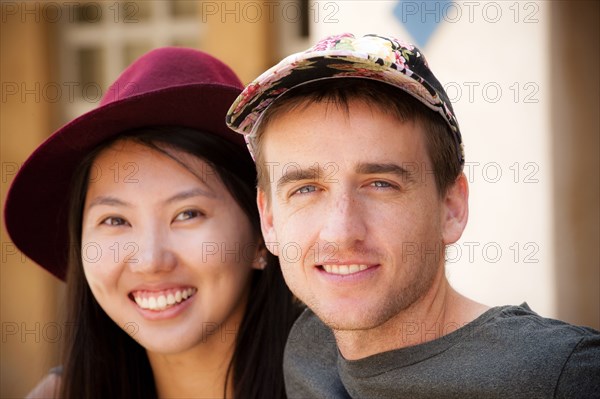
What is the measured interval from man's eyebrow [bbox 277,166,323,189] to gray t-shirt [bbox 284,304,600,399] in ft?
1.60

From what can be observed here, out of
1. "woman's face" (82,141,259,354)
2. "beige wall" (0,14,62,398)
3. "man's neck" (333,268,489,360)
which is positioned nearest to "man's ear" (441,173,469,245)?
"man's neck" (333,268,489,360)

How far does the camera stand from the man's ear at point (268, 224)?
235 centimetres

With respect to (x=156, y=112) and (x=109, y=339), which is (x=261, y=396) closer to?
(x=109, y=339)

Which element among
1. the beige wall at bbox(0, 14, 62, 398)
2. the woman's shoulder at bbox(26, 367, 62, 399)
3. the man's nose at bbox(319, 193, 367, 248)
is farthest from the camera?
the beige wall at bbox(0, 14, 62, 398)

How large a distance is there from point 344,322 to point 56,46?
586cm

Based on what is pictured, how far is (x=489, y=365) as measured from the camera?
1.95m

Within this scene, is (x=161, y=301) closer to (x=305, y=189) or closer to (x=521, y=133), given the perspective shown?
(x=305, y=189)

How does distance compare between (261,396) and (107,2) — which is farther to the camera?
(107,2)

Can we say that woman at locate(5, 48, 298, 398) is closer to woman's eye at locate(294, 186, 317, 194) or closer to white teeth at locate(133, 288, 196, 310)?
white teeth at locate(133, 288, 196, 310)

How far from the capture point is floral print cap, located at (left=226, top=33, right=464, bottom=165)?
1986 mm

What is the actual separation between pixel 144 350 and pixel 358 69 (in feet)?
5.51

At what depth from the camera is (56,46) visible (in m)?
7.20

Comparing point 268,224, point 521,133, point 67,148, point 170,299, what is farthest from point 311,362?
point 521,133

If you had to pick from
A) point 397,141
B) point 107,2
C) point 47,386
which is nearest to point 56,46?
point 107,2
